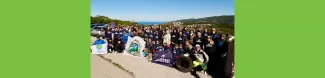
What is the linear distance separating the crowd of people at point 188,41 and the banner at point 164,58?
71 mm

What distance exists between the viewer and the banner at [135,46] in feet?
26.3

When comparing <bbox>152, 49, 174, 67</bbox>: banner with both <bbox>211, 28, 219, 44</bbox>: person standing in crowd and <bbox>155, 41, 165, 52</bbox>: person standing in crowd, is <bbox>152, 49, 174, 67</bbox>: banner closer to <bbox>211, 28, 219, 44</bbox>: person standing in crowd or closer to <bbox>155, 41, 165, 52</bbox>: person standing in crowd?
<bbox>155, 41, 165, 52</bbox>: person standing in crowd

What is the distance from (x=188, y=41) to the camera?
24.0 ft

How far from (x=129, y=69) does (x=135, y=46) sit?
17.6 inches

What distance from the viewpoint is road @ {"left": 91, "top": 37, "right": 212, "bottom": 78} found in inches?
297

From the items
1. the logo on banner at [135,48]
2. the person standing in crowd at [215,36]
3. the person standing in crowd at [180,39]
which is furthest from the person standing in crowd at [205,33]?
the logo on banner at [135,48]

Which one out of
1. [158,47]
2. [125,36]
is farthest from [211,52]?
[125,36]

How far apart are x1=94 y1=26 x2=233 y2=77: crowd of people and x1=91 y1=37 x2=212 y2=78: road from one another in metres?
0.23

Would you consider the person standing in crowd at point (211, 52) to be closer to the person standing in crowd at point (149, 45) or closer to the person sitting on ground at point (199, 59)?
the person sitting on ground at point (199, 59)

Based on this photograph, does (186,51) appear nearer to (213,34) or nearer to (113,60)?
(213,34)

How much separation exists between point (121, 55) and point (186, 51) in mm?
1540

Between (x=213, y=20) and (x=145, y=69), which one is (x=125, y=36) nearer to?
(x=145, y=69)

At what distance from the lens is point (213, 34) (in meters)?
7.04

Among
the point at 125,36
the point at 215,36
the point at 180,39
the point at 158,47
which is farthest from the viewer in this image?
the point at 125,36
